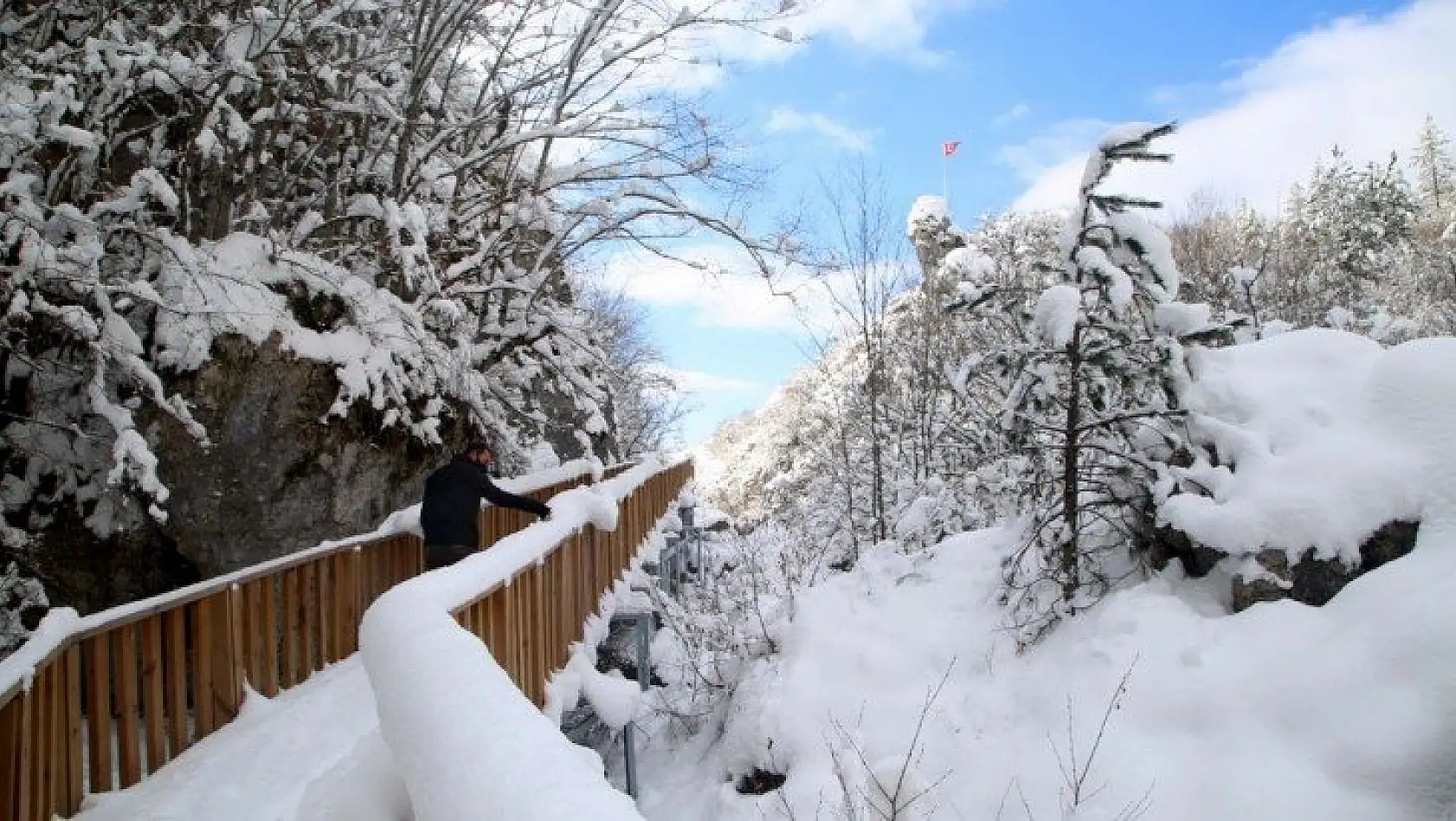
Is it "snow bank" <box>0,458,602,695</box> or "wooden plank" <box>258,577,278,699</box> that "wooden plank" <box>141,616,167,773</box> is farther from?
"wooden plank" <box>258,577,278,699</box>

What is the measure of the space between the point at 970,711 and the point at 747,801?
6.57 feet

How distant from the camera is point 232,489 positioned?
9055 mm

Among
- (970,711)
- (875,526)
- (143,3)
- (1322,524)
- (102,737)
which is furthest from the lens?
(875,526)

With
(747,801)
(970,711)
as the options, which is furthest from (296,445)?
(970,711)

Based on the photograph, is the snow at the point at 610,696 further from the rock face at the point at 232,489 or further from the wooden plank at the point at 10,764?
the rock face at the point at 232,489

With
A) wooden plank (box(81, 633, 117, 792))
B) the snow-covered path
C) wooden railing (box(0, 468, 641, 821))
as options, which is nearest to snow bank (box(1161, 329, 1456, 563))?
wooden railing (box(0, 468, 641, 821))

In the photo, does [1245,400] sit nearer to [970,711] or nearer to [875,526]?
[970,711]

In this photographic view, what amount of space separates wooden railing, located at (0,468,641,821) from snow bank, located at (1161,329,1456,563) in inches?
195

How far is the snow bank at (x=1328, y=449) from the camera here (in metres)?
5.82

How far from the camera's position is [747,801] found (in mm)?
7191

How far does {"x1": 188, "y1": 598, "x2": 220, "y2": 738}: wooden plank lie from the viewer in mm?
5668

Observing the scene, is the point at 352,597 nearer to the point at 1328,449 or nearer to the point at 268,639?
the point at 268,639

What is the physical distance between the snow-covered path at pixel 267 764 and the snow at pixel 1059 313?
537cm

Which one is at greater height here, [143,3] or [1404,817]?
[143,3]
